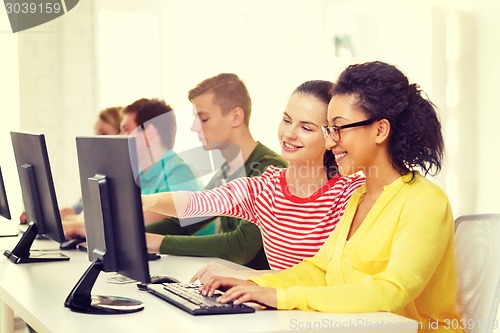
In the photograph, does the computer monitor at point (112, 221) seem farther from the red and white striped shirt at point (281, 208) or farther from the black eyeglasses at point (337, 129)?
the red and white striped shirt at point (281, 208)

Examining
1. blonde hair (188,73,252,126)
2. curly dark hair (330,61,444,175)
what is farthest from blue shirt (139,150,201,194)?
curly dark hair (330,61,444,175)

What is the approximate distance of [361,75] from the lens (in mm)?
1846

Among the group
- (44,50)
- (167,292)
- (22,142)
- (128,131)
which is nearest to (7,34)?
(44,50)

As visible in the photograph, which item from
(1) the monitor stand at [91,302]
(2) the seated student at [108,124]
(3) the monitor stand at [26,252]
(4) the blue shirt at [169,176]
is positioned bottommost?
(3) the monitor stand at [26,252]

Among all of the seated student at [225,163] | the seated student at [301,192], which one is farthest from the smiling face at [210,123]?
the seated student at [301,192]

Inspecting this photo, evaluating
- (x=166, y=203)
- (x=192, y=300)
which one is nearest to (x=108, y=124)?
(x=166, y=203)

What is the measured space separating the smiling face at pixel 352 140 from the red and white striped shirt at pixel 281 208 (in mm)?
375

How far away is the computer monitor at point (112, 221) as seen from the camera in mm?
1694

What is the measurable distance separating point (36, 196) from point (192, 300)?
3.44 ft

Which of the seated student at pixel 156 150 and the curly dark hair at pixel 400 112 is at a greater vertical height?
the curly dark hair at pixel 400 112

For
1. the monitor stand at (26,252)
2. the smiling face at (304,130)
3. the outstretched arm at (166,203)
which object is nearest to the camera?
the smiling face at (304,130)

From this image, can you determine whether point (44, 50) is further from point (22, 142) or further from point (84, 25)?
point (22, 142)

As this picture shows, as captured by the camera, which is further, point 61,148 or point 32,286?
point 61,148

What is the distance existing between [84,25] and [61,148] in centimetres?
81
